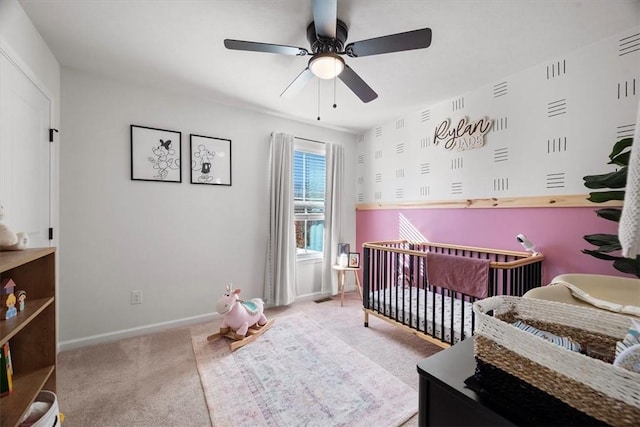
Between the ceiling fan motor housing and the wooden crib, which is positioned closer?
the ceiling fan motor housing

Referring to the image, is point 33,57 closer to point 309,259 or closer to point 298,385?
point 298,385

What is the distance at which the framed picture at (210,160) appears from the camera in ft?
8.55

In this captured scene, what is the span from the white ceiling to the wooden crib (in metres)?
1.44

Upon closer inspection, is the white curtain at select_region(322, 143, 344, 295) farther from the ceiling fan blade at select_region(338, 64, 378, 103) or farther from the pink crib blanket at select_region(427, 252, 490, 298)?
the pink crib blanket at select_region(427, 252, 490, 298)

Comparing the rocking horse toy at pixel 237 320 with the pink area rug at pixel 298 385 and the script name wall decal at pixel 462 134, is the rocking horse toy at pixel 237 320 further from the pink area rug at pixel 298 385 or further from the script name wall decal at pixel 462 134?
the script name wall decal at pixel 462 134

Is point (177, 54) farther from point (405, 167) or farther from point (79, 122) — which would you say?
point (405, 167)

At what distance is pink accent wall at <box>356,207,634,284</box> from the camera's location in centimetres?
177

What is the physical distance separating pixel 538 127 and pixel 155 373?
10.8ft

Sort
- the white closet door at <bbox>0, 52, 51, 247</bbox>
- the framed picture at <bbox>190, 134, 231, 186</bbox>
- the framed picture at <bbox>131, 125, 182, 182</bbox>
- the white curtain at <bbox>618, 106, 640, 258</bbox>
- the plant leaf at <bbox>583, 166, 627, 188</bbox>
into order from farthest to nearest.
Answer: the framed picture at <bbox>190, 134, 231, 186</bbox>, the framed picture at <bbox>131, 125, 182, 182</bbox>, the white closet door at <bbox>0, 52, 51, 247</bbox>, the plant leaf at <bbox>583, 166, 627, 188</bbox>, the white curtain at <bbox>618, 106, 640, 258</bbox>

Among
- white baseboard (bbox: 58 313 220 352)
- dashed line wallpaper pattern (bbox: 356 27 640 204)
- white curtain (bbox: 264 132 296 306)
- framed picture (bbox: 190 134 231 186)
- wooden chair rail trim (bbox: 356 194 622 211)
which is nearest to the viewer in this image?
dashed line wallpaper pattern (bbox: 356 27 640 204)

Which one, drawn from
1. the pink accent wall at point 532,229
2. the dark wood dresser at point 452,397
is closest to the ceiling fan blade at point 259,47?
the dark wood dresser at point 452,397

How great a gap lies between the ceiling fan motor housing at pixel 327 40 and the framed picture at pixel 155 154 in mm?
1621

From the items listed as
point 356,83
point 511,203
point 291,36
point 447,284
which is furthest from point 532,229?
point 291,36

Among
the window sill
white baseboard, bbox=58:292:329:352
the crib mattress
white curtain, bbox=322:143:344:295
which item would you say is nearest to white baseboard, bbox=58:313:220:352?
white baseboard, bbox=58:292:329:352
